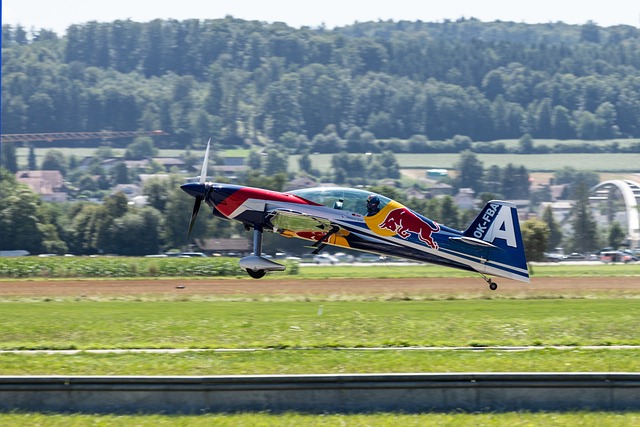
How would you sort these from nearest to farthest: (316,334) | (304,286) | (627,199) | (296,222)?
(316,334)
(296,222)
(304,286)
(627,199)

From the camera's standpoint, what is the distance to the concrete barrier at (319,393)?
58.7 ft

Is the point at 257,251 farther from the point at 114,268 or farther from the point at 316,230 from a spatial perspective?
the point at 114,268

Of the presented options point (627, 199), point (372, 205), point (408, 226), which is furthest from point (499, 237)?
point (627, 199)

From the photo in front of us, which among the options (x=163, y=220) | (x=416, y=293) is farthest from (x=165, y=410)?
(x=163, y=220)

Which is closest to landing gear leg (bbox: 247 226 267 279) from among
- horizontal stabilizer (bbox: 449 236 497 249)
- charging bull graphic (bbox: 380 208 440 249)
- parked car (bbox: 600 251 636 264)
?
charging bull graphic (bbox: 380 208 440 249)

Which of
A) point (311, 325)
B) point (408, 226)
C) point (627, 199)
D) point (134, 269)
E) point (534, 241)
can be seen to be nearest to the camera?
point (311, 325)

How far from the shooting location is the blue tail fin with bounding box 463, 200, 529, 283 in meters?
32.0

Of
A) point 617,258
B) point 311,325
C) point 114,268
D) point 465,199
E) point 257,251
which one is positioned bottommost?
point 465,199

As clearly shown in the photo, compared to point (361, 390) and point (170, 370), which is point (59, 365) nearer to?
point (170, 370)

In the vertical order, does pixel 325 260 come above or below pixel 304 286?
below

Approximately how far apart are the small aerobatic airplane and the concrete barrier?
11389 mm

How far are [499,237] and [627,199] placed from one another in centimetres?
12435

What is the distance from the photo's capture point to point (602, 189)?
522ft

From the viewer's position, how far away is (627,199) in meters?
150
